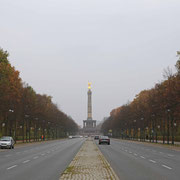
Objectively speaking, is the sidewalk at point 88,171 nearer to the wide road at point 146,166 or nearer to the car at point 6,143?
the wide road at point 146,166

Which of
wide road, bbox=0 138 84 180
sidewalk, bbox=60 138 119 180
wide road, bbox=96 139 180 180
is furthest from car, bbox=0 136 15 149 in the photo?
sidewalk, bbox=60 138 119 180

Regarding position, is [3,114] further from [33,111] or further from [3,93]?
[33,111]

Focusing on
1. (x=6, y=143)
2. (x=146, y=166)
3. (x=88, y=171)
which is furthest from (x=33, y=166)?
(x=6, y=143)

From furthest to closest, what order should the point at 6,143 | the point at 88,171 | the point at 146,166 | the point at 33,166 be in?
1. the point at 6,143
2. the point at 146,166
3. the point at 33,166
4. the point at 88,171

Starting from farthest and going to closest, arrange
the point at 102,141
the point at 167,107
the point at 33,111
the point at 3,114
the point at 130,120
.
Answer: the point at 130,120 < the point at 33,111 < the point at 102,141 < the point at 3,114 < the point at 167,107

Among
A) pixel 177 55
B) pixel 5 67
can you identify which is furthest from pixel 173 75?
pixel 5 67

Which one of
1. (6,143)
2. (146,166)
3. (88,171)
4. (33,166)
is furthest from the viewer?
(6,143)

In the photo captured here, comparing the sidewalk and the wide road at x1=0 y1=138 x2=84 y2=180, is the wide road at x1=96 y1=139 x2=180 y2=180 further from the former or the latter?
the wide road at x1=0 y1=138 x2=84 y2=180

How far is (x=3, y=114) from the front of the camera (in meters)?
59.3

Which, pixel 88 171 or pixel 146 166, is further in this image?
pixel 146 166

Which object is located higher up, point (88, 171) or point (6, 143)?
point (6, 143)

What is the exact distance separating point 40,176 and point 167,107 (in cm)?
4235

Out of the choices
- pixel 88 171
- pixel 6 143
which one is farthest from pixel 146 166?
pixel 6 143

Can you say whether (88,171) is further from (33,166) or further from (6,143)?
(6,143)
